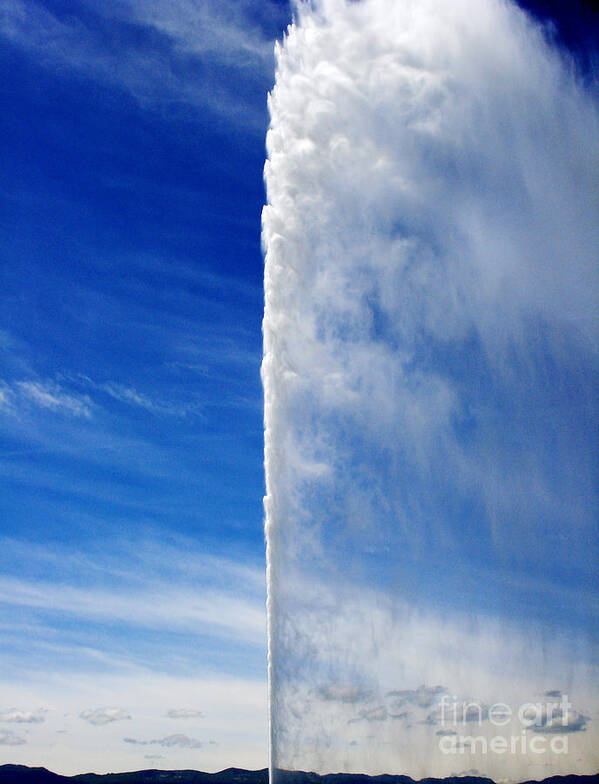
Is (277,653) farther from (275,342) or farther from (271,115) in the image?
(271,115)

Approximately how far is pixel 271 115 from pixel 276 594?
2127 centimetres

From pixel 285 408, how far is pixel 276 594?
767 cm

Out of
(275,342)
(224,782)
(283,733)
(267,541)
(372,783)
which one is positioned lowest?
(224,782)

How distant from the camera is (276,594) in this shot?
1161 inches

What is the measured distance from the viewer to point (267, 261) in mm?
33625

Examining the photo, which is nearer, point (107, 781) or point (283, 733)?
point (283, 733)

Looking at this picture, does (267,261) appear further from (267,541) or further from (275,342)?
(267,541)

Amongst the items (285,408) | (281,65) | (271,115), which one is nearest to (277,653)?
(285,408)

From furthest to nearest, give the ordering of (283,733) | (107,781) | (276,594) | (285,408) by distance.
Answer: (107,781) → (285,408) → (276,594) → (283,733)

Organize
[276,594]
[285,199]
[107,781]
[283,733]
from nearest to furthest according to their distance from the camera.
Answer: [283,733]
[276,594]
[285,199]
[107,781]

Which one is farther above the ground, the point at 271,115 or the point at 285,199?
the point at 271,115

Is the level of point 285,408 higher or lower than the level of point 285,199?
lower

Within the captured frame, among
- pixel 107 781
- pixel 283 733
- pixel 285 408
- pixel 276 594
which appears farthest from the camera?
pixel 107 781

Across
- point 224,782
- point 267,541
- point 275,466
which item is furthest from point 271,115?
point 224,782
